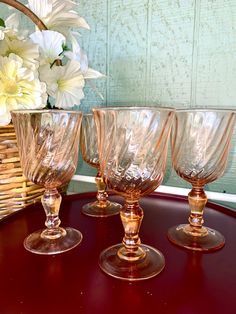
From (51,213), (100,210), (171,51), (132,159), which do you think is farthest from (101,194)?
(171,51)

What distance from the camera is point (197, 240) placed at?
1.69ft

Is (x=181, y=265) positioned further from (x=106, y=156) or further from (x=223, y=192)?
(x=223, y=192)

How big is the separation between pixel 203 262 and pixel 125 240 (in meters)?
0.13

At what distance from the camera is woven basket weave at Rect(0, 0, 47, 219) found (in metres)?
0.57

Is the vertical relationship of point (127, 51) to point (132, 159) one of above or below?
above

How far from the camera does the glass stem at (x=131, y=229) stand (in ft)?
1.47

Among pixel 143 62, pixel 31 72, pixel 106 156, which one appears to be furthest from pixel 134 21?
pixel 106 156

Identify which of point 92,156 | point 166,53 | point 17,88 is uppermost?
point 166,53

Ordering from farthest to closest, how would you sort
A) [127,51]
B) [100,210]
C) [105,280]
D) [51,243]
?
1. [127,51]
2. [100,210]
3. [51,243]
4. [105,280]

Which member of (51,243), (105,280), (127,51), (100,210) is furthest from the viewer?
(127,51)

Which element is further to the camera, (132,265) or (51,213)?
(51,213)

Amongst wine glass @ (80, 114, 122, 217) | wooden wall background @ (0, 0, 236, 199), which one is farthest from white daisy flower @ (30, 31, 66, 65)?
wooden wall background @ (0, 0, 236, 199)

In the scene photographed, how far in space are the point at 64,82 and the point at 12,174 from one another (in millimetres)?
220

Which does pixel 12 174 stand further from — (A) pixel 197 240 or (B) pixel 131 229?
(A) pixel 197 240
